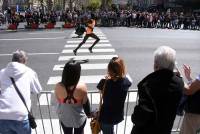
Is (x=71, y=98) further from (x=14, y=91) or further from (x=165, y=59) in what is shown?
(x=165, y=59)

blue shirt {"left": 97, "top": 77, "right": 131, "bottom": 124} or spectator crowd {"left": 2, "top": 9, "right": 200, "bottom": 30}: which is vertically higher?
blue shirt {"left": 97, "top": 77, "right": 131, "bottom": 124}

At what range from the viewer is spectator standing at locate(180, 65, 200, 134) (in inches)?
193

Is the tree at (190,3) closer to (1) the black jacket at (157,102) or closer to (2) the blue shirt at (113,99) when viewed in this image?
(2) the blue shirt at (113,99)

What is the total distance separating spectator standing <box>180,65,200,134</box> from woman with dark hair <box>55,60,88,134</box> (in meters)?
1.24

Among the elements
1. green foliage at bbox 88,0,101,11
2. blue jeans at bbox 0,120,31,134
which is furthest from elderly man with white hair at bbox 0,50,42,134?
green foliage at bbox 88,0,101,11

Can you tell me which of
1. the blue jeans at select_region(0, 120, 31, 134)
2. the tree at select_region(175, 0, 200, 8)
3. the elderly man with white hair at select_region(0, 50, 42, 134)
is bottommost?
the tree at select_region(175, 0, 200, 8)

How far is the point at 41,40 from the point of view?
953 inches

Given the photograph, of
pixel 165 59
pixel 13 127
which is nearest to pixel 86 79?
pixel 13 127

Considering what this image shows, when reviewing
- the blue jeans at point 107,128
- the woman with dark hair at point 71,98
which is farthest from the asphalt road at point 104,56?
the woman with dark hair at point 71,98

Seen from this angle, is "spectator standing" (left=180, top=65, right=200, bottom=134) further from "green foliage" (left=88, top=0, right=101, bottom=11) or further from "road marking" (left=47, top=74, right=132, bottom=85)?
"green foliage" (left=88, top=0, right=101, bottom=11)

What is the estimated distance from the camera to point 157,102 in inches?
172

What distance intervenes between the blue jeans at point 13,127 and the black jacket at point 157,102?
1445mm

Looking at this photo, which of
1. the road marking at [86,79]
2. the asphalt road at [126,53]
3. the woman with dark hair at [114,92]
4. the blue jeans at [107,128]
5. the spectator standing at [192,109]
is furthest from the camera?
the asphalt road at [126,53]

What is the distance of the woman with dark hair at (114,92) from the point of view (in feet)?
18.1
